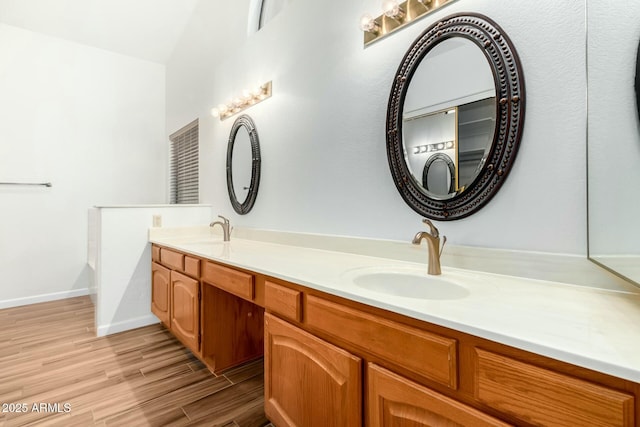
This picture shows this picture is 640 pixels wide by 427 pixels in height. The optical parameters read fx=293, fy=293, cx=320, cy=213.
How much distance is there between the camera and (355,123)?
159cm

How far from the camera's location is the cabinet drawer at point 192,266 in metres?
1.82

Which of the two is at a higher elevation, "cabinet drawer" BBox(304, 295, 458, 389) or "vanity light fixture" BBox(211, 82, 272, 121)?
"vanity light fixture" BBox(211, 82, 272, 121)

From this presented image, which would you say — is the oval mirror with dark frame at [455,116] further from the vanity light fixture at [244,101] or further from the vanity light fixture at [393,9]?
the vanity light fixture at [244,101]

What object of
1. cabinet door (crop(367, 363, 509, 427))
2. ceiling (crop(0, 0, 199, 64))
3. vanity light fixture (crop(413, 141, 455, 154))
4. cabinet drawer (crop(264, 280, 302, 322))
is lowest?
cabinet door (crop(367, 363, 509, 427))

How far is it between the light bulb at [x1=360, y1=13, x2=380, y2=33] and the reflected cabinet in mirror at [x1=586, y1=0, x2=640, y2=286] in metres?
0.83

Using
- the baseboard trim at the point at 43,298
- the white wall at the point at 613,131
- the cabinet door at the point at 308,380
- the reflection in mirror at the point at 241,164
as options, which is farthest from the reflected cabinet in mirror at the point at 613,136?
the baseboard trim at the point at 43,298

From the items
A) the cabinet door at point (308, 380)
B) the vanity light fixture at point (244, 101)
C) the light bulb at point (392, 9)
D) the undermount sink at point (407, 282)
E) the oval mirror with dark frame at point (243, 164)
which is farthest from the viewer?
the oval mirror with dark frame at point (243, 164)

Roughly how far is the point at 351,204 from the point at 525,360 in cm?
111

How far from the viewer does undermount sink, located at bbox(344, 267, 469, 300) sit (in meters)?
1.05

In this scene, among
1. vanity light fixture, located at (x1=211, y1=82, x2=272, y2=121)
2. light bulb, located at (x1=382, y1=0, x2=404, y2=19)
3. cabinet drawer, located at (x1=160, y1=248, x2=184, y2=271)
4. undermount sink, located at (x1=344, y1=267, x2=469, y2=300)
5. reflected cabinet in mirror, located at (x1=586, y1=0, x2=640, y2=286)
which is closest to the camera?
reflected cabinet in mirror, located at (x1=586, y1=0, x2=640, y2=286)

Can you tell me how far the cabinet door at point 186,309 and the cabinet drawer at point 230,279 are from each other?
18cm

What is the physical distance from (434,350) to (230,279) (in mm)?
1079

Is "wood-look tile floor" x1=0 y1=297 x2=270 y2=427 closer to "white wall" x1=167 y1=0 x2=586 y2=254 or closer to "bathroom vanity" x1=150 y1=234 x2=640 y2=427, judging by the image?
"bathroom vanity" x1=150 y1=234 x2=640 y2=427

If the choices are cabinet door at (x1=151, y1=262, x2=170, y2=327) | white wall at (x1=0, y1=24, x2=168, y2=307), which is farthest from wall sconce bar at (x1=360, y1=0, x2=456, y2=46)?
white wall at (x1=0, y1=24, x2=168, y2=307)
